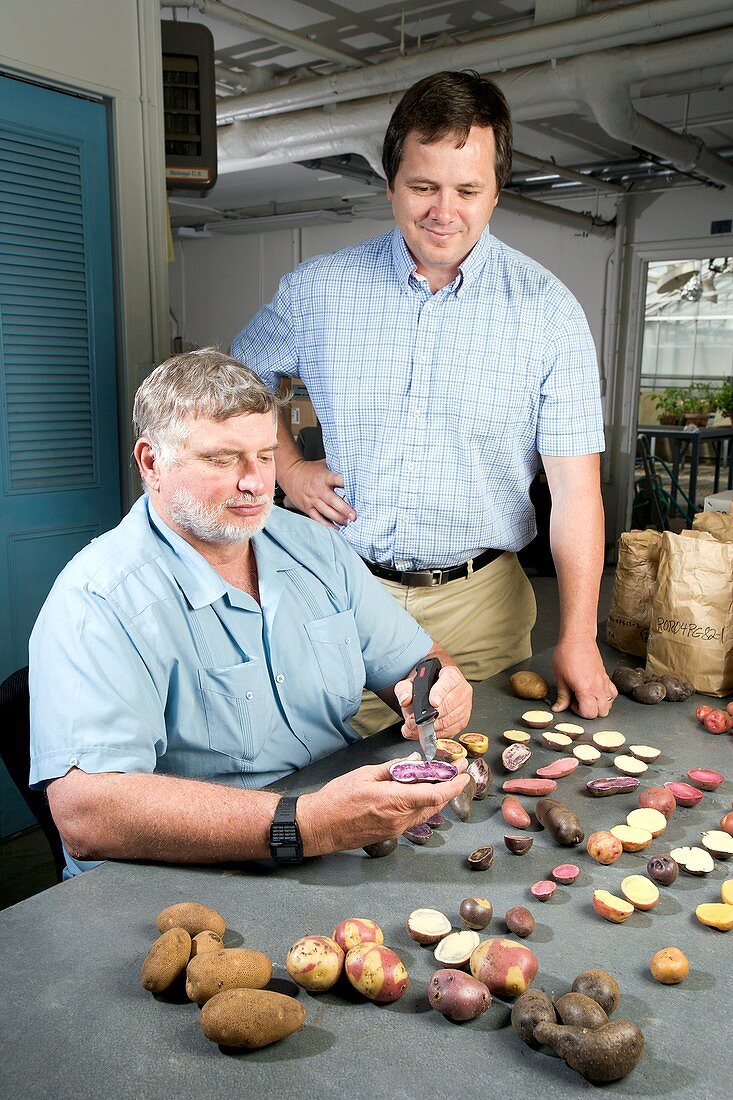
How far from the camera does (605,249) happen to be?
25.7 feet

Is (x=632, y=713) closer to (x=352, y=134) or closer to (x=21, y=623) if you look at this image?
(x=21, y=623)

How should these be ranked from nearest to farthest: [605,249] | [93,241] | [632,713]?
[632,713] < [93,241] < [605,249]

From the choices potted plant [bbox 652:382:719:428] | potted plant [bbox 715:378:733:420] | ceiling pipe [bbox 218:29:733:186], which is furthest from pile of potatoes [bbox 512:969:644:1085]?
potted plant [bbox 715:378:733:420]

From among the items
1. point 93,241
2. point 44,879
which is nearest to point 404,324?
point 93,241

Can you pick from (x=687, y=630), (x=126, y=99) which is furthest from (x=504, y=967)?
(x=126, y=99)

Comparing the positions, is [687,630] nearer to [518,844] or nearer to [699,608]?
[699,608]

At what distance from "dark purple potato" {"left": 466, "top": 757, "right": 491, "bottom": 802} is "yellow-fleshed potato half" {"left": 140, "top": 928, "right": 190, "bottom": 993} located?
1.77 ft

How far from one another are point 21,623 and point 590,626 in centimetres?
173

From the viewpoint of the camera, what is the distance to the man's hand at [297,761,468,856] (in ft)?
3.75

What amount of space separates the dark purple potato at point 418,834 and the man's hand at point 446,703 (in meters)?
0.29

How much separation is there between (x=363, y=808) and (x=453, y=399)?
1078mm

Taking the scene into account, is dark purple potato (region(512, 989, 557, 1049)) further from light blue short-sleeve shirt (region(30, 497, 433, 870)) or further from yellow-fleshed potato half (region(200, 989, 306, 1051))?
light blue short-sleeve shirt (region(30, 497, 433, 870))

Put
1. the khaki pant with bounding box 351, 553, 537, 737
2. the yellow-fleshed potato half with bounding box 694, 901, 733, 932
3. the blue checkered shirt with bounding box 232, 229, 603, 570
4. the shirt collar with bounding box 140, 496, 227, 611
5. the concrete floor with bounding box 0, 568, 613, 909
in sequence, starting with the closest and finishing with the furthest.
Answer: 1. the yellow-fleshed potato half with bounding box 694, 901, 733, 932
2. the shirt collar with bounding box 140, 496, 227, 611
3. the blue checkered shirt with bounding box 232, 229, 603, 570
4. the khaki pant with bounding box 351, 553, 537, 737
5. the concrete floor with bounding box 0, 568, 613, 909

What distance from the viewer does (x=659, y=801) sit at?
1329 mm
